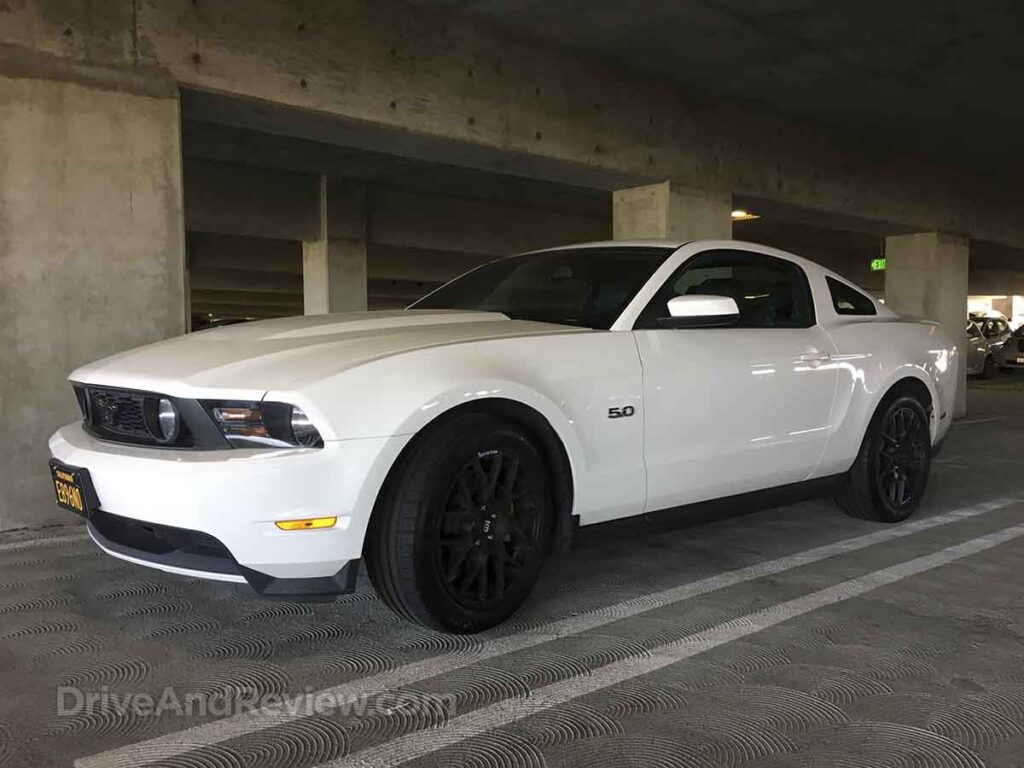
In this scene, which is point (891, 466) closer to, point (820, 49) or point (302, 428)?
point (302, 428)

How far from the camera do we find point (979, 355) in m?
18.7

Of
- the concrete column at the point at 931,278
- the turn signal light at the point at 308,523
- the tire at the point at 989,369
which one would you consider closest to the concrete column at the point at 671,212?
the concrete column at the point at 931,278

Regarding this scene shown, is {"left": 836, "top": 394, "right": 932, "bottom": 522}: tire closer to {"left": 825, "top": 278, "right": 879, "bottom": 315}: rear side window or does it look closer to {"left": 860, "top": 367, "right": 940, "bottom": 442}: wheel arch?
{"left": 860, "top": 367, "right": 940, "bottom": 442}: wheel arch

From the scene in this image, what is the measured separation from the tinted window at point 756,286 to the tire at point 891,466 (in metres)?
0.79

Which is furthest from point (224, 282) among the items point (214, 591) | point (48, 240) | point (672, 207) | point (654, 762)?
point (654, 762)

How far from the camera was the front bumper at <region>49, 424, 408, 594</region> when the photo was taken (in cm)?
254

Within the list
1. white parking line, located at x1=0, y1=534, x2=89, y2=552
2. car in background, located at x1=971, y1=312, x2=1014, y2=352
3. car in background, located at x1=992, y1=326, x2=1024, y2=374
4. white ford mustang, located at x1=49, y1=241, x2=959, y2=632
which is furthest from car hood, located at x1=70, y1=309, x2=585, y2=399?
car in background, located at x1=992, y1=326, x2=1024, y2=374

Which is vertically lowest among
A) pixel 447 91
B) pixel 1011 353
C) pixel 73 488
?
pixel 1011 353

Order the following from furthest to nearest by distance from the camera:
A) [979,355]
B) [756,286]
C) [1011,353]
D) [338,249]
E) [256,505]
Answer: [1011,353], [979,355], [338,249], [756,286], [256,505]

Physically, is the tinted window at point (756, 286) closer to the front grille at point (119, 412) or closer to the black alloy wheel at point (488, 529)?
the black alloy wheel at point (488, 529)

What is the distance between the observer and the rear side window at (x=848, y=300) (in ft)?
14.9

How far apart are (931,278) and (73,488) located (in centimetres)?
1125

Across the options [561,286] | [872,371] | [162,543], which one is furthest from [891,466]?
[162,543]

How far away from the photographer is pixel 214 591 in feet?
11.5
